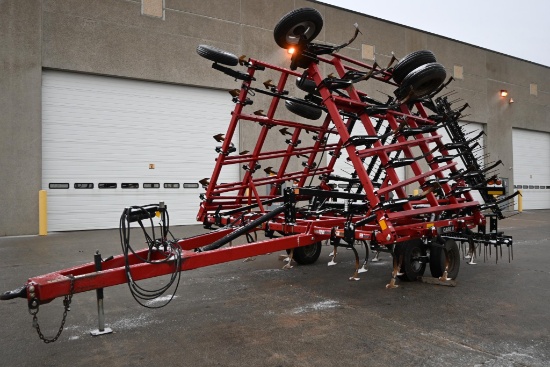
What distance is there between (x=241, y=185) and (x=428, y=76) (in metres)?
3.12

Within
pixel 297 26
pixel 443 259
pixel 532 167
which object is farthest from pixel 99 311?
pixel 532 167

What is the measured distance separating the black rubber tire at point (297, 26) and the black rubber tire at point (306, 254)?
315 cm

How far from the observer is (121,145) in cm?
1241

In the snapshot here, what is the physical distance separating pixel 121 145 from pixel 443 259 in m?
9.47

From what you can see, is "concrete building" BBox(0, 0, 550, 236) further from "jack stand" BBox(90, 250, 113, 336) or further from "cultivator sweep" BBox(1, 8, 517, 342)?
"jack stand" BBox(90, 250, 113, 336)

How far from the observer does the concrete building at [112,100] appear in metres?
11.0

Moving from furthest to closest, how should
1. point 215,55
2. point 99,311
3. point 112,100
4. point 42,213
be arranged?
point 112,100 → point 42,213 → point 215,55 → point 99,311

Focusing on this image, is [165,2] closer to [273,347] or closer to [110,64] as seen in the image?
[110,64]

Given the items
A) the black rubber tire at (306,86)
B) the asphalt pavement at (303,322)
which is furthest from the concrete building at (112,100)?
the black rubber tire at (306,86)

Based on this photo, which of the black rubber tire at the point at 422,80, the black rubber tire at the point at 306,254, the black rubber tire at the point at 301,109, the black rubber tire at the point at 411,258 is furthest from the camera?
the black rubber tire at the point at 301,109

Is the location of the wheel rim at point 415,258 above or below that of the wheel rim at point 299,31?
below

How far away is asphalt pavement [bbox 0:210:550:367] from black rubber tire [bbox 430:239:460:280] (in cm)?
24

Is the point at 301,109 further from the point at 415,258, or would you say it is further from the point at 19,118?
the point at 19,118

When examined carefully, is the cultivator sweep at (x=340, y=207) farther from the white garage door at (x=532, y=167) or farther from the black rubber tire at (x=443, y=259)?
the white garage door at (x=532, y=167)
